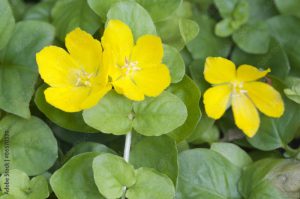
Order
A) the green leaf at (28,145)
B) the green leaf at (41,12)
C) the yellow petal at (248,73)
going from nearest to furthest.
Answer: the green leaf at (28,145) < the yellow petal at (248,73) < the green leaf at (41,12)

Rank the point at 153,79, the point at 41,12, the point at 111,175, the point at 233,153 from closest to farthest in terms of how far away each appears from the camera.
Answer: the point at 111,175, the point at 153,79, the point at 233,153, the point at 41,12

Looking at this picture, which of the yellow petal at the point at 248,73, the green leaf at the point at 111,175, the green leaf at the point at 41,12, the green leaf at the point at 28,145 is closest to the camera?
the green leaf at the point at 111,175

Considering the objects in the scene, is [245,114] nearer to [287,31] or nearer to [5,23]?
[287,31]

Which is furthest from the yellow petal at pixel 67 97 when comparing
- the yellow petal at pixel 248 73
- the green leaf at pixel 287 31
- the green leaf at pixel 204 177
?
the green leaf at pixel 287 31

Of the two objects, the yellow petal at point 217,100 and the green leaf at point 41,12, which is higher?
the green leaf at point 41,12

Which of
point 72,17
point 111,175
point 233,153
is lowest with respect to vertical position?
point 233,153

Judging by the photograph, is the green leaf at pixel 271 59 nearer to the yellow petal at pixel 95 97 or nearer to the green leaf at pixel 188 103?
the green leaf at pixel 188 103

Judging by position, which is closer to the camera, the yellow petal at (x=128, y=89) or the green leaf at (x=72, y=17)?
the yellow petal at (x=128, y=89)

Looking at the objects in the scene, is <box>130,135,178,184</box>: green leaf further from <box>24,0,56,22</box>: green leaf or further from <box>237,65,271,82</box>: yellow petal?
<box>24,0,56,22</box>: green leaf

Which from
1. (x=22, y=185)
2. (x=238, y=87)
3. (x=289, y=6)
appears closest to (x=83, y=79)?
(x=22, y=185)
